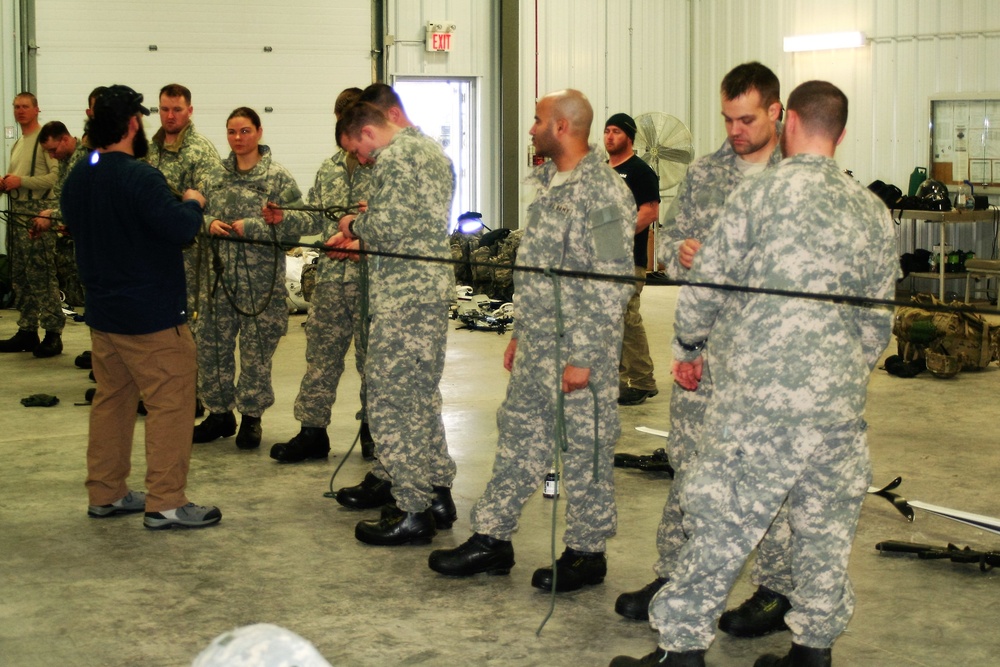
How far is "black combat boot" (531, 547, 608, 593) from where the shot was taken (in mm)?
4164

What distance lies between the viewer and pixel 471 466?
6023 mm

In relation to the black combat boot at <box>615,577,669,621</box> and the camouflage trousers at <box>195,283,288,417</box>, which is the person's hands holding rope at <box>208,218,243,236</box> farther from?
the black combat boot at <box>615,577,669,621</box>

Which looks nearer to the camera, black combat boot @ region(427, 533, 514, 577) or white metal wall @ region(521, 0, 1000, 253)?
black combat boot @ region(427, 533, 514, 577)

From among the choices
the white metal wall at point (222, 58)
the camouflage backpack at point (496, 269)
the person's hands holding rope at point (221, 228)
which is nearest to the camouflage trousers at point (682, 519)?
the person's hands holding rope at point (221, 228)

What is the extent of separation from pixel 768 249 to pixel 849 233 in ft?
0.70

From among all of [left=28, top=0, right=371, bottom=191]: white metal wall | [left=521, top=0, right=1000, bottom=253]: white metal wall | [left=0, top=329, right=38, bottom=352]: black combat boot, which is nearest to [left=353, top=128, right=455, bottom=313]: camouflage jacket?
[left=0, top=329, right=38, bottom=352]: black combat boot

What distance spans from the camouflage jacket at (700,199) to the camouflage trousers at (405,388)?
1023mm

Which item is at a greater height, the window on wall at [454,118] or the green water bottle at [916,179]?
the window on wall at [454,118]

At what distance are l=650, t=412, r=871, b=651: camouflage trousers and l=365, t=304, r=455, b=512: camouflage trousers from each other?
1610 millimetres

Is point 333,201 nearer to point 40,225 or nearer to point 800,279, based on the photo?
point 800,279

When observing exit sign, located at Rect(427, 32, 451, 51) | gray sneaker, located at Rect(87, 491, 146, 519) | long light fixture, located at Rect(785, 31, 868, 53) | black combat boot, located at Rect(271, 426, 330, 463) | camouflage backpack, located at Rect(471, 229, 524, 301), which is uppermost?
exit sign, located at Rect(427, 32, 451, 51)

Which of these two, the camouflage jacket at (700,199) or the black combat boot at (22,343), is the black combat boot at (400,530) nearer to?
the camouflage jacket at (700,199)

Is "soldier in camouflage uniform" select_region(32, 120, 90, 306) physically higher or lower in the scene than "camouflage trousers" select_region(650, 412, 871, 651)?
higher

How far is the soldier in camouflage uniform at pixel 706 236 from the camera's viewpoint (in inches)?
150
